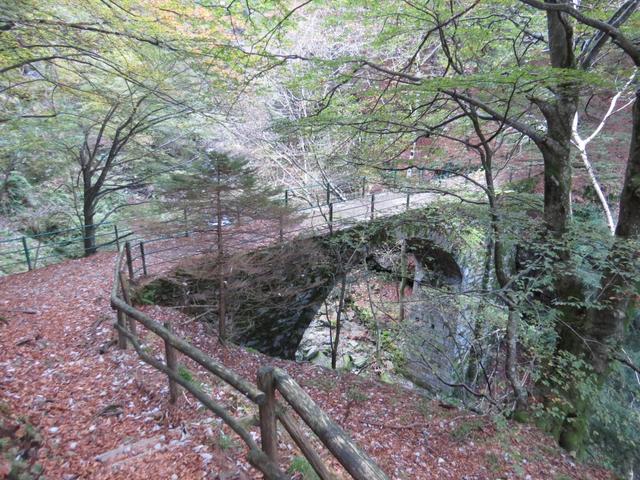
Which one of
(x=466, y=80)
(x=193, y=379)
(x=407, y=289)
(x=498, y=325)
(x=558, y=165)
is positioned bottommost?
(x=407, y=289)

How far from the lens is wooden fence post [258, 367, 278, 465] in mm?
2080

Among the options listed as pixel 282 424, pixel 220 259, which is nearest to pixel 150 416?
pixel 282 424

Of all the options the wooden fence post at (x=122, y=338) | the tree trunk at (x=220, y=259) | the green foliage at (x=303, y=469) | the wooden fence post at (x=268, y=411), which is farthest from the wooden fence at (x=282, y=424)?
the tree trunk at (x=220, y=259)

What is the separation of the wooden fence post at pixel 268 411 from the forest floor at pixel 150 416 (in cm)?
56

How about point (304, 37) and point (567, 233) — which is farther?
point (304, 37)

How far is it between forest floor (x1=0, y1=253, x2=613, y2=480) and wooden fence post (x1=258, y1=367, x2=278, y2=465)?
0.56 metres

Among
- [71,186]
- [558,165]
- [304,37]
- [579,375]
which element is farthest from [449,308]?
[71,186]

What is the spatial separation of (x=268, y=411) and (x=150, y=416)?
1.86 m

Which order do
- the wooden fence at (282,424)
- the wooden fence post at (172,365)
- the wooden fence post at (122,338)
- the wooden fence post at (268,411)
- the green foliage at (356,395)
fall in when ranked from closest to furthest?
the wooden fence at (282,424) < the wooden fence post at (268,411) < the wooden fence post at (172,365) < the wooden fence post at (122,338) < the green foliage at (356,395)

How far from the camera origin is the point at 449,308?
7.64 m

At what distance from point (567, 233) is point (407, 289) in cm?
1167

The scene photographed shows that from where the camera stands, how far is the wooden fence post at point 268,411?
208 cm

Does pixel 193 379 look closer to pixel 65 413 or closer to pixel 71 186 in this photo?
pixel 65 413

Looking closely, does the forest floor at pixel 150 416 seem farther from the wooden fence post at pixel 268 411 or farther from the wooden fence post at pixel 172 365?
the wooden fence post at pixel 268 411
